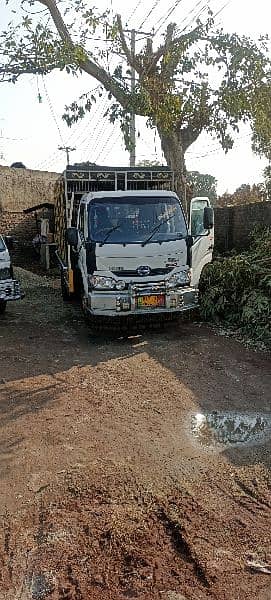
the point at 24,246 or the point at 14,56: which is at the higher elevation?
the point at 14,56

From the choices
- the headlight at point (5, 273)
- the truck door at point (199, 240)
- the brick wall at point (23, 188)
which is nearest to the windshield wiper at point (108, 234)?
the truck door at point (199, 240)

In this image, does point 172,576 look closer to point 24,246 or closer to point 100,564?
point 100,564

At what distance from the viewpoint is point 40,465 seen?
4168 millimetres

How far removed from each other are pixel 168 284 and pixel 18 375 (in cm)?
272

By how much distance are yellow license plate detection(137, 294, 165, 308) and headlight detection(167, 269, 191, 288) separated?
246 millimetres

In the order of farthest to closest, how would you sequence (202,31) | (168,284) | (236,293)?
1. (202,31)
2. (236,293)
3. (168,284)

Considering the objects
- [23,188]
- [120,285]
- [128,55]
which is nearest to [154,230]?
[120,285]

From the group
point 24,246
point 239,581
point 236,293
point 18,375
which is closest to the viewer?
point 239,581

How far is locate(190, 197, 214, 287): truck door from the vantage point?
9094mm

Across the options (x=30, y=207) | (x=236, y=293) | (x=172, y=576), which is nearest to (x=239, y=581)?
(x=172, y=576)

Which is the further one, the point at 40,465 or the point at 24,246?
the point at 24,246

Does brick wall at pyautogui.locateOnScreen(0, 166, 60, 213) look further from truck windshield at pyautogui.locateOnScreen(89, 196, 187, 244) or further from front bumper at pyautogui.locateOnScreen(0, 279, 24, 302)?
truck windshield at pyautogui.locateOnScreen(89, 196, 187, 244)

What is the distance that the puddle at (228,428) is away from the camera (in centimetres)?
465

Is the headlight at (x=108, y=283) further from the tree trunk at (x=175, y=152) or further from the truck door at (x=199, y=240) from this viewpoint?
the tree trunk at (x=175, y=152)
